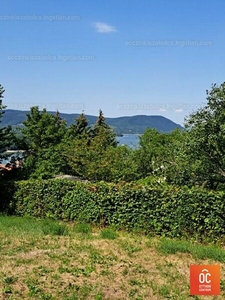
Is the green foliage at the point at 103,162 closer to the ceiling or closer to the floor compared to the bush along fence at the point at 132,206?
closer to the ceiling

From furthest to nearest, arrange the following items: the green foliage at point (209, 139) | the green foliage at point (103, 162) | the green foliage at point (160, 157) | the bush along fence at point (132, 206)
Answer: the green foliage at point (103, 162), the green foliage at point (160, 157), the green foliage at point (209, 139), the bush along fence at point (132, 206)

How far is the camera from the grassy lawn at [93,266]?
564 centimetres

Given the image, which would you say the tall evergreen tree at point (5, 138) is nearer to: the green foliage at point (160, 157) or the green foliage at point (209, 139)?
the green foliage at point (160, 157)

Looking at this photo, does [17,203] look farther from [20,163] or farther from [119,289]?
[119,289]

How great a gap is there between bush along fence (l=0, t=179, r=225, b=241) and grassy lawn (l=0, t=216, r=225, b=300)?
182 cm

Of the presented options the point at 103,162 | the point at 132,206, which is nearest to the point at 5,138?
the point at 103,162

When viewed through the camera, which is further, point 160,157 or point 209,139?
point 160,157

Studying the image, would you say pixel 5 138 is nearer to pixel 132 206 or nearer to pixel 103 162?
pixel 103 162

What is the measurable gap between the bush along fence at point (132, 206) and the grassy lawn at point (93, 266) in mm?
1821

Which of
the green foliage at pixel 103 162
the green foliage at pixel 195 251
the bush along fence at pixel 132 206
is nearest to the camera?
the green foliage at pixel 195 251

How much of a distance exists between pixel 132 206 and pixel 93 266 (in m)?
4.60

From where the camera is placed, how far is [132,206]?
11.2 meters

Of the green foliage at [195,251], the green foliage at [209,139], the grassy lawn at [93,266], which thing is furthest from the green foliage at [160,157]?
the green foliage at [195,251]

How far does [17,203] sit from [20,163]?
7320 millimetres
